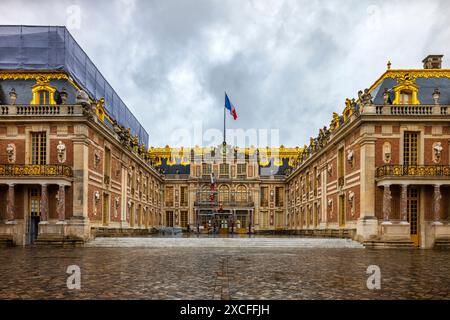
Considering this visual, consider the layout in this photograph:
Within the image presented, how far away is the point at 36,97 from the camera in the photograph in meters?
31.3

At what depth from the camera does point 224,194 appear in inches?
2788

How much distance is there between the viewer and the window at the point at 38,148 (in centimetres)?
3091

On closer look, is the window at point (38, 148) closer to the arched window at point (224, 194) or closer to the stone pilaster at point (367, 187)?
the stone pilaster at point (367, 187)

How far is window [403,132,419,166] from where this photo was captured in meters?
30.3

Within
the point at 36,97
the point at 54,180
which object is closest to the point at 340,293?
the point at 54,180

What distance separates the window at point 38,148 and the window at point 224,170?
4161 cm

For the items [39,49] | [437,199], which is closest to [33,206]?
[39,49]

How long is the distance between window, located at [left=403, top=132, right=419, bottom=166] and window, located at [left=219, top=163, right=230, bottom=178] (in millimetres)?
42038

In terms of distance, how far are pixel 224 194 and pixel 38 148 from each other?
41788 mm

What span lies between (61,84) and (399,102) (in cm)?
2114

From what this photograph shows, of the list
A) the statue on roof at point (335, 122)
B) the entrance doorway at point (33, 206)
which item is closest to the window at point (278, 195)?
the statue on roof at point (335, 122)

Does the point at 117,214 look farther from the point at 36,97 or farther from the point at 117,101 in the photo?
the point at 117,101

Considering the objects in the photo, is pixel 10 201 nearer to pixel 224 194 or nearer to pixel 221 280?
pixel 221 280

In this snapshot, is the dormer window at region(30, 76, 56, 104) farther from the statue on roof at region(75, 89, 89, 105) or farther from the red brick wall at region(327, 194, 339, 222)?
the red brick wall at region(327, 194, 339, 222)
